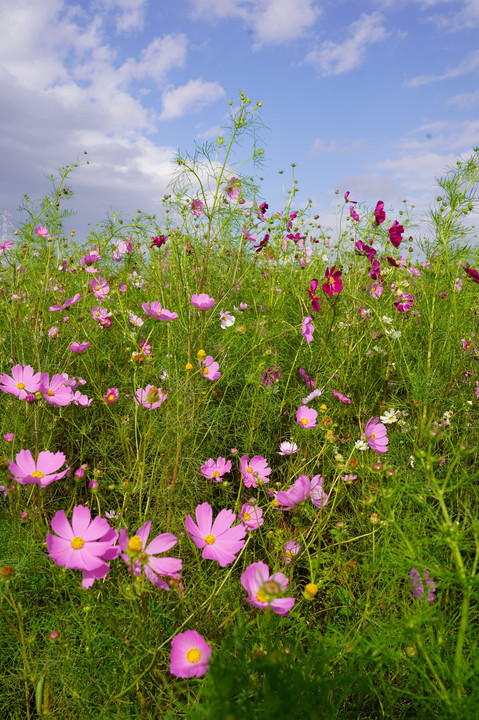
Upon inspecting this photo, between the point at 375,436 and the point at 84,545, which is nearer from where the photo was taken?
the point at 84,545

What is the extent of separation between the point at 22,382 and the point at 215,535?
792 mm

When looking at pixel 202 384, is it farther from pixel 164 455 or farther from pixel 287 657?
pixel 287 657

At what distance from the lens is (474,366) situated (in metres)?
1.96

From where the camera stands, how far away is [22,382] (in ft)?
4.16

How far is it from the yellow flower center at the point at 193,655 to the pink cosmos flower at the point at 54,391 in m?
0.77

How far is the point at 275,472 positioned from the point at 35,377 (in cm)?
91

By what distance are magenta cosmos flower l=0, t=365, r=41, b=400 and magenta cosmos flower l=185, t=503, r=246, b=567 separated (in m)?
0.66

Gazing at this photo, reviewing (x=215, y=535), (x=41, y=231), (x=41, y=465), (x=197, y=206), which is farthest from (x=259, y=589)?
(x=41, y=231)

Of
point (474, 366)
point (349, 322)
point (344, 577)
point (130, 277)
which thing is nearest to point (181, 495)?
point (344, 577)

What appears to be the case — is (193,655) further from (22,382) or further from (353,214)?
(353,214)

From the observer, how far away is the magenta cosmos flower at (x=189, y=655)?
648mm

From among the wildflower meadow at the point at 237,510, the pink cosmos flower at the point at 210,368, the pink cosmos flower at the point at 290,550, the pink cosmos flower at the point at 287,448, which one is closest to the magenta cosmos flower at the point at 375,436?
the wildflower meadow at the point at 237,510

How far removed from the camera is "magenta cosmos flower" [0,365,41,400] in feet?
3.98

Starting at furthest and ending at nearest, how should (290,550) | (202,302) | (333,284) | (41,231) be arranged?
(41,231) → (333,284) → (202,302) → (290,550)
